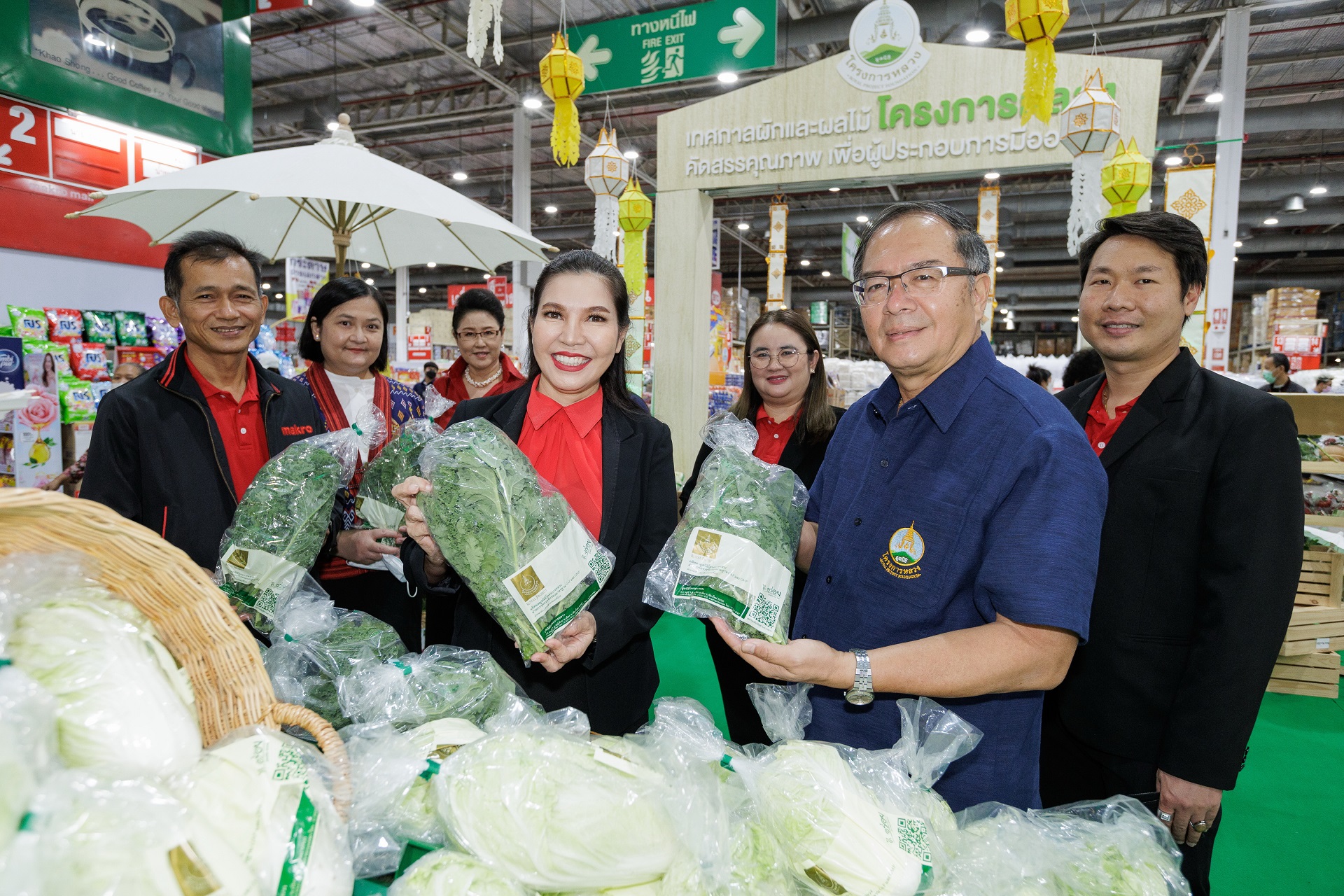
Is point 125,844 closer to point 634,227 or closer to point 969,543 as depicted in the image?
point 969,543

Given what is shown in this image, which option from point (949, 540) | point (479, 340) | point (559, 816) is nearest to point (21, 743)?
point (559, 816)

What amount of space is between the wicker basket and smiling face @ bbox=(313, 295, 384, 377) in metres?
2.19

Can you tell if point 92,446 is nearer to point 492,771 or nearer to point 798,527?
point 492,771

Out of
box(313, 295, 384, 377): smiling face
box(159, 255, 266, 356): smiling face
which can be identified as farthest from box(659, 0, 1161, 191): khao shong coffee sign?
box(159, 255, 266, 356): smiling face

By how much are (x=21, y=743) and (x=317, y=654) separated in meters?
0.64

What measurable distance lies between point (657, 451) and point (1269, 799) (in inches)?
127

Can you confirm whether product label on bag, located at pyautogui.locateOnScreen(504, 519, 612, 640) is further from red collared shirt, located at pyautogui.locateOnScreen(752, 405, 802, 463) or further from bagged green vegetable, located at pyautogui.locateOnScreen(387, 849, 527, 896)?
red collared shirt, located at pyautogui.locateOnScreen(752, 405, 802, 463)

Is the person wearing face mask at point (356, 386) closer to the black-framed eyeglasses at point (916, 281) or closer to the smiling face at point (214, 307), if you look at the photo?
the smiling face at point (214, 307)

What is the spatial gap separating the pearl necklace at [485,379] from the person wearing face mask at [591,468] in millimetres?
2075

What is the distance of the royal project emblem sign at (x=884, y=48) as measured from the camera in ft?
16.0

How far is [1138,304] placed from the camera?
1.72 meters

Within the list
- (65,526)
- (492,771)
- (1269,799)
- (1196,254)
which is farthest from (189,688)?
(1269,799)

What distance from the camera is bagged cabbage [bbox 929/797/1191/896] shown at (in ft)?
2.90

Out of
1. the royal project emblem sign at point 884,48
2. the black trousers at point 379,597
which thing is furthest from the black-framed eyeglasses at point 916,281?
the royal project emblem sign at point 884,48
